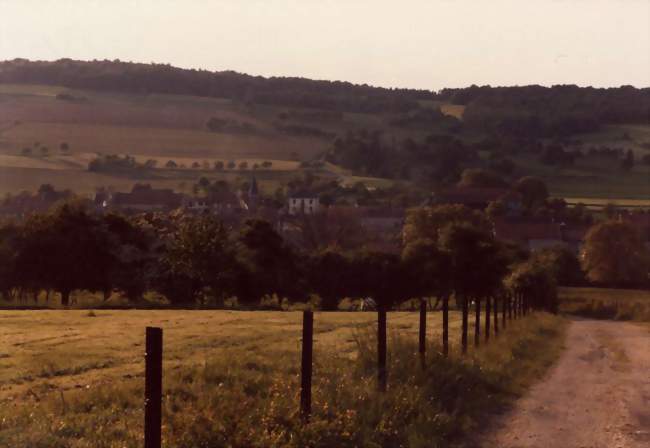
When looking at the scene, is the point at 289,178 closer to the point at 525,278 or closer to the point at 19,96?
the point at 19,96

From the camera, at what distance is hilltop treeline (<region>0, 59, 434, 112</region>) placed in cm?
14588

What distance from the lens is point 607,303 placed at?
7538 centimetres

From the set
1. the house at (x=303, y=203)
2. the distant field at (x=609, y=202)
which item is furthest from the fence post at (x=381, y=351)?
the distant field at (x=609, y=202)

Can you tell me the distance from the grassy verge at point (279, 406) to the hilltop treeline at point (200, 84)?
13294cm

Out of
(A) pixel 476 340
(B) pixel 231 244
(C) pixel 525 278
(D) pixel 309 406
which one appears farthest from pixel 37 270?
(D) pixel 309 406

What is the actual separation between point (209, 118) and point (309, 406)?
426ft

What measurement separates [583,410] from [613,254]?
8354 centimetres

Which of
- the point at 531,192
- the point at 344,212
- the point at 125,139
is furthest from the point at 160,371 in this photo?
the point at 531,192

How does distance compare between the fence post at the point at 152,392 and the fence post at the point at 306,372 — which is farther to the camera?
the fence post at the point at 306,372

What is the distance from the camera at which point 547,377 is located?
67.7 ft

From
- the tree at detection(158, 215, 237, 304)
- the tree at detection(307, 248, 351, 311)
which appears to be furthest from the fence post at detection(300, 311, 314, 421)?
the tree at detection(307, 248, 351, 311)

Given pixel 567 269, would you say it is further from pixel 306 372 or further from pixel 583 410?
pixel 306 372

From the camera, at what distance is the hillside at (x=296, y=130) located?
124 m

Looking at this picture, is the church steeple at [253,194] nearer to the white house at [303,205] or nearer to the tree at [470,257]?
the white house at [303,205]
